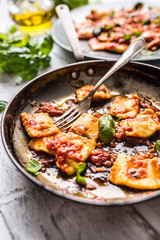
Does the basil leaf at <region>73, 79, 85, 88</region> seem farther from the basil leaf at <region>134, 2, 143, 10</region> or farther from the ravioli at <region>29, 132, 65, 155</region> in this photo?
the basil leaf at <region>134, 2, 143, 10</region>

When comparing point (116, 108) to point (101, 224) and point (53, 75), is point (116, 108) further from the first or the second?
point (101, 224)

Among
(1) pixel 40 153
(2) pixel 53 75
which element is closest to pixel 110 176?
(1) pixel 40 153

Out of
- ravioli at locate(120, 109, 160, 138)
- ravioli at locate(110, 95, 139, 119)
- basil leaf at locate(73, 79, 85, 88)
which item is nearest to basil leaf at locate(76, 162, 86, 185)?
ravioli at locate(120, 109, 160, 138)

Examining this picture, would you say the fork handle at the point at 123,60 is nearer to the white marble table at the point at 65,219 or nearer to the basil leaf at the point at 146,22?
the white marble table at the point at 65,219

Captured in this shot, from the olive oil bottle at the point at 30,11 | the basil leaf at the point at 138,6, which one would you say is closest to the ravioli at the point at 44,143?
the olive oil bottle at the point at 30,11

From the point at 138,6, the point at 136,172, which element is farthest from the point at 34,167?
the point at 138,6

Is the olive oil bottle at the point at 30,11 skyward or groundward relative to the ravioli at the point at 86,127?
skyward
